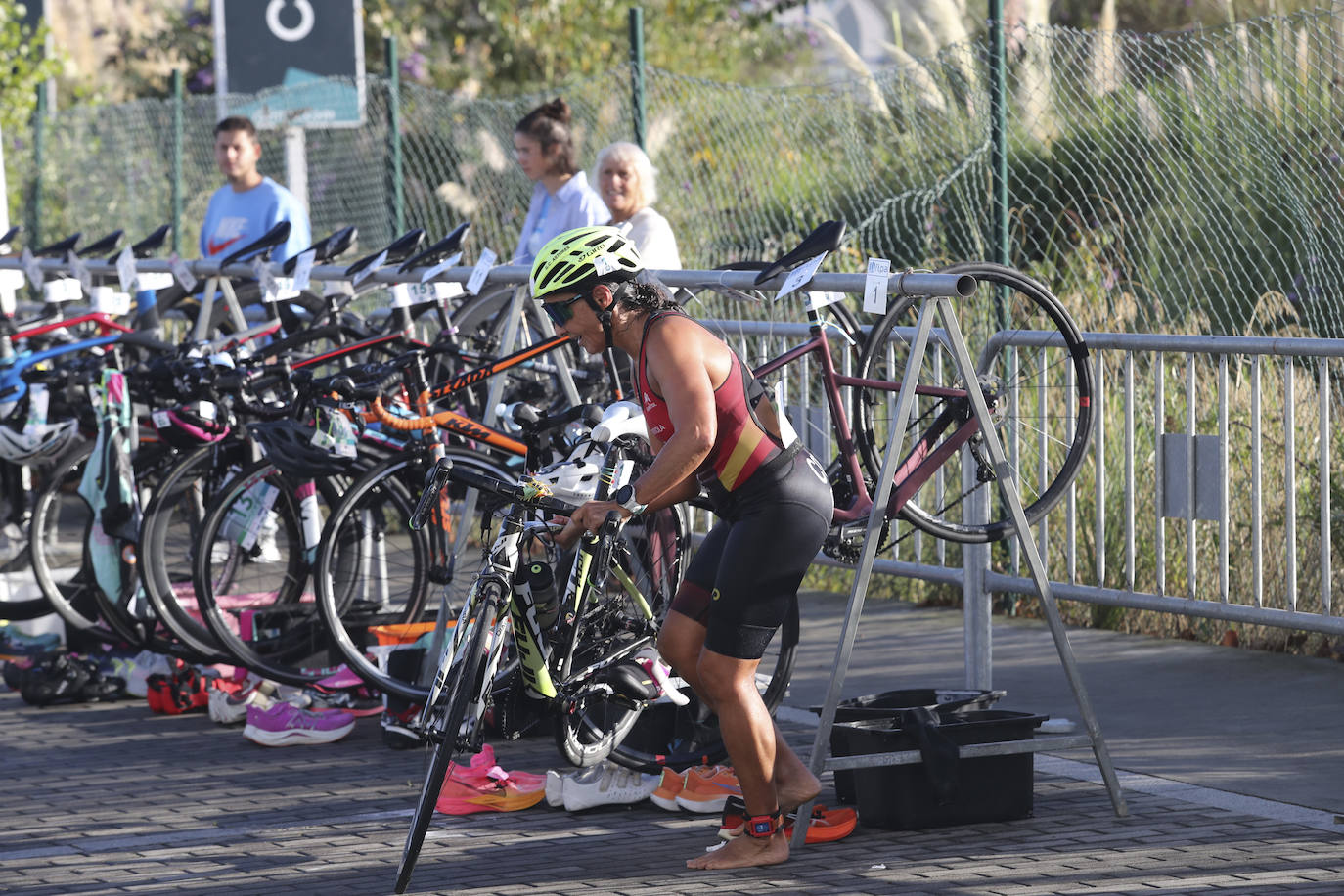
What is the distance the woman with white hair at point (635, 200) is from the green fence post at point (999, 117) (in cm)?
148

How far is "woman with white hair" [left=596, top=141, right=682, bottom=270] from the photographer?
27.7ft

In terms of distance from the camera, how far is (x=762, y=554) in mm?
5402

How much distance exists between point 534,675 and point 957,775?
128 centimetres

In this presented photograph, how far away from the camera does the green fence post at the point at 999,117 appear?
8.65 metres

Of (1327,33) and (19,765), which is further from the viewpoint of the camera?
(1327,33)

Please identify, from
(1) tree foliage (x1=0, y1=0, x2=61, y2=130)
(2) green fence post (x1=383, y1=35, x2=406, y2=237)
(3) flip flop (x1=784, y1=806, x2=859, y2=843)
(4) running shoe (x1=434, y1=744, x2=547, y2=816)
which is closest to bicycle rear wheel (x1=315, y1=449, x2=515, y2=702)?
(4) running shoe (x1=434, y1=744, x2=547, y2=816)

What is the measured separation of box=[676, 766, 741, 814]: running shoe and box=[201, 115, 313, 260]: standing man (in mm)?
5318

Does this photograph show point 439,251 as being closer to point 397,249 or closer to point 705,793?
point 397,249

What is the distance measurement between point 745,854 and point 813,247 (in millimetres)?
1877

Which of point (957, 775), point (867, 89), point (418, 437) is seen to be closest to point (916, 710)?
point (957, 775)

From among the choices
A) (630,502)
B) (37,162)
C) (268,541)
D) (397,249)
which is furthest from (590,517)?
(37,162)

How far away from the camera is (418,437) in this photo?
7293mm

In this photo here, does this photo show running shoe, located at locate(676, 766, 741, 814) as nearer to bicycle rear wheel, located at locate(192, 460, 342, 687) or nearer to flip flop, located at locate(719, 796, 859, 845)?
flip flop, located at locate(719, 796, 859, 845)

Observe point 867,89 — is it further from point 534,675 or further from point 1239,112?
point 534,675
